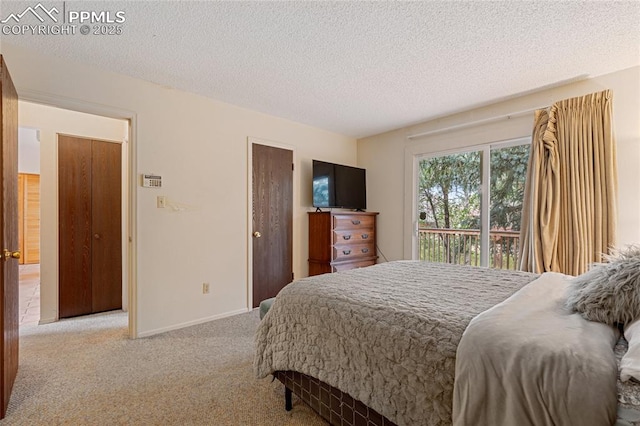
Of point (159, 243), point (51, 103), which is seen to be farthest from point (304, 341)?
point (51, 103)

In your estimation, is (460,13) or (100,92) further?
(100,92)

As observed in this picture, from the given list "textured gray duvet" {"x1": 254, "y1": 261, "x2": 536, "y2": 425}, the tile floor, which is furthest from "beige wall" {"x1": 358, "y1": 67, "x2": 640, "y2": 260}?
the tile floor

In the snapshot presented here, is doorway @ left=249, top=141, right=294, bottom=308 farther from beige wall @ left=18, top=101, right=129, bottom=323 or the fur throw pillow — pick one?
the fur throw pillow

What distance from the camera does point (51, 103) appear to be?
237 cm

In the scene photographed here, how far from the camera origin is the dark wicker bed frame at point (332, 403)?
3.98 feet

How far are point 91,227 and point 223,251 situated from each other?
1.60 meters

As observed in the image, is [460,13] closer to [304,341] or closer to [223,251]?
[304,341]

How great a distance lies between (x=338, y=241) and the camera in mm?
3902

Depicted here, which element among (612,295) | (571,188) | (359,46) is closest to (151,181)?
(359,46)

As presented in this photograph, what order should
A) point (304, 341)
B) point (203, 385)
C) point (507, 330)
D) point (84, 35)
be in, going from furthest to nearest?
point (84, 35), point (203, 385), point (304, 341), point (507, 330)

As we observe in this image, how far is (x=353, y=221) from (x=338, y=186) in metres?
0.57

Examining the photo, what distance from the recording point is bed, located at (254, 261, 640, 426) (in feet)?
3.17

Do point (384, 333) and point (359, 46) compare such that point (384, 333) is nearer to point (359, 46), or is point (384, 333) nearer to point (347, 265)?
point (359, 46)

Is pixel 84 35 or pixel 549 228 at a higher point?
pixel 84 35
